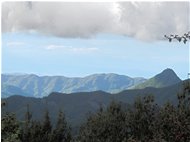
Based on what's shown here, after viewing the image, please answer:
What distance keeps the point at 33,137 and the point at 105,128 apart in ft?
42.6

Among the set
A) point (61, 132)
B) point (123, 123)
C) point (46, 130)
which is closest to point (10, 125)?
point (46, 130)

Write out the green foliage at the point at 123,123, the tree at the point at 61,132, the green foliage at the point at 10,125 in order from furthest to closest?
the tree at the point at 61,132 < the green foliage at the point at 123,123 < the green foliage at the point at 10,125

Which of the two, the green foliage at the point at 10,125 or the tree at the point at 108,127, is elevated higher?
the green foliage at the point at 10,125

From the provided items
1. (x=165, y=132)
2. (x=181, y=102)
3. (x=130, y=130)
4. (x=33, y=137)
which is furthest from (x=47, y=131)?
(x=181, y=102)

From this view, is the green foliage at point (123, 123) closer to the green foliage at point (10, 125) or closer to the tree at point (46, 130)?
the tree at point (46, 130)

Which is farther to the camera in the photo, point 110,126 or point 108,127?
point 108,127

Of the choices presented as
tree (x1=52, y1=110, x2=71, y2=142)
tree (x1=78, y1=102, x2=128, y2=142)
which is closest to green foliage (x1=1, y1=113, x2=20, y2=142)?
tree (x1=52, y1=110, x2=71, y2=142)

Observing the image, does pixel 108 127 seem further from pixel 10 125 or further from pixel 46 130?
pixel 10 125

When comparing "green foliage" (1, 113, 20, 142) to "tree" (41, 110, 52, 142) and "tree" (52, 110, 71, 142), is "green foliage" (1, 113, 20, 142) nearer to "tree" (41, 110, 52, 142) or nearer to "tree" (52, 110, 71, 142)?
"tree" (41, 110, 52, 142)

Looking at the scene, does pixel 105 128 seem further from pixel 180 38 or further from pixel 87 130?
pixel 180 38

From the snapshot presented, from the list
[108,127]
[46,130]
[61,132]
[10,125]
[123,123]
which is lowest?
[61,132]

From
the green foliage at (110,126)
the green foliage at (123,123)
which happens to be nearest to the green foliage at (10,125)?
the green foliage at (110,126)

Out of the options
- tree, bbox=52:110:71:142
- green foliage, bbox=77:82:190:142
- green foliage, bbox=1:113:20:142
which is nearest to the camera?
green foliage, bbox=1:113:20:142

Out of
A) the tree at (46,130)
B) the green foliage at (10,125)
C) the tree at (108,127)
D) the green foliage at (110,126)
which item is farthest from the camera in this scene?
the tree at (108,127)
